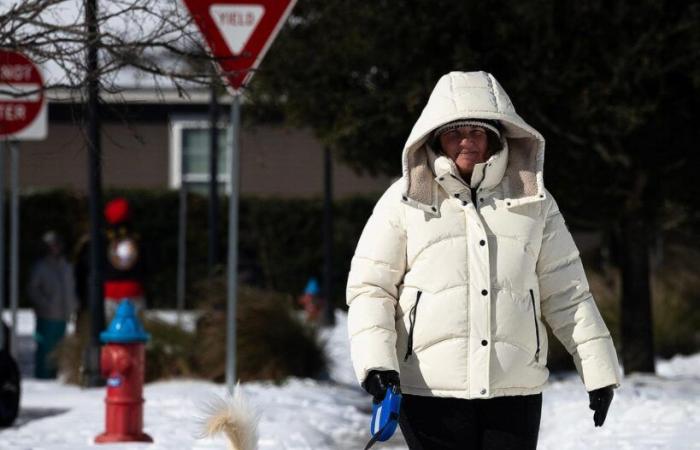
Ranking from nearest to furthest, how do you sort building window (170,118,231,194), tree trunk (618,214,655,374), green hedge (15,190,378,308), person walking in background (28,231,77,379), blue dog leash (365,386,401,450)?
1. blue dog leash (365,386,401,450)
2. tree trunk (618,214,655,374)
3. person walking in background (28,231,77,379)
4. green hedge (15,190,378,308)
5. building window (170,118,231,194)

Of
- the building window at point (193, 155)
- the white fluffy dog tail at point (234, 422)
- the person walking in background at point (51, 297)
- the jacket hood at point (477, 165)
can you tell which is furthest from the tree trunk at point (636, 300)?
the building window at point (193, 155)

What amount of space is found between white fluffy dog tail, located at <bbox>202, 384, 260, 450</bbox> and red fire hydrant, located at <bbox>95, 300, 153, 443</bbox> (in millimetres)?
4174

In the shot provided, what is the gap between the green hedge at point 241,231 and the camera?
25.0m

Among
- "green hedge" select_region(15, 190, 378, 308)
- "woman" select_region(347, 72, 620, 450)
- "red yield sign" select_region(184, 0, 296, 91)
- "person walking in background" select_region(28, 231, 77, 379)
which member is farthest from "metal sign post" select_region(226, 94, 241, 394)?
"green hedge" select_region(15, 190, 378, 308)

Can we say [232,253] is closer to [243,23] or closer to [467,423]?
[243,23]

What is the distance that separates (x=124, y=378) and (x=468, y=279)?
4.63 metres

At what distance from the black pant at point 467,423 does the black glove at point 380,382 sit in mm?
174

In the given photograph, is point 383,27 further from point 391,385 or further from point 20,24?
point 391,385

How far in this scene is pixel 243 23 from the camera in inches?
348

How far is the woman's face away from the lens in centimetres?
515

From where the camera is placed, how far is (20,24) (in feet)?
22.5

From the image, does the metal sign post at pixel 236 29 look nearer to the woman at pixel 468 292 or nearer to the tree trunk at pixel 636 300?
the woman at pixel 468 292

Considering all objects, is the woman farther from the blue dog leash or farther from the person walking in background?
the person walking in background

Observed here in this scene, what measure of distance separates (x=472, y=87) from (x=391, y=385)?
3.52 ft
